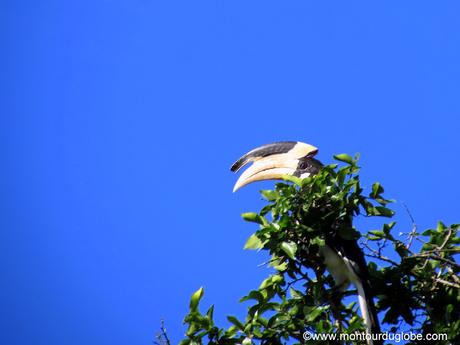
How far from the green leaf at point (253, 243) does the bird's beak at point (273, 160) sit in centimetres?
69

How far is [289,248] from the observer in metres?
4.27

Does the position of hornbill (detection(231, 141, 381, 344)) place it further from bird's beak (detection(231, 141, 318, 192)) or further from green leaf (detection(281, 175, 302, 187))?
green leaf (detection(281, 175, 302, 187))

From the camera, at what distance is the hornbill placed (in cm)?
450

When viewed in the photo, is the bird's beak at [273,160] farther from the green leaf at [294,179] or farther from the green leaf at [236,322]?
the green leaf at [236,322]

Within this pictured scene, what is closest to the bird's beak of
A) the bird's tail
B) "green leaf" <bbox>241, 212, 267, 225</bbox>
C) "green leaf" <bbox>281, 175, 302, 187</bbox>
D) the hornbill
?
the hornbill

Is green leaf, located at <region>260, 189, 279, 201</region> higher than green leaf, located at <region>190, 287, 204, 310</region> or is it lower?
higher

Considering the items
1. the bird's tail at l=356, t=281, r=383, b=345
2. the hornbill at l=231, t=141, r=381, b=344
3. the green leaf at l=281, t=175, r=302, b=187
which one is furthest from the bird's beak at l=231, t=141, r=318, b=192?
the bird's tail at l=356, t=281, r=383, b=345

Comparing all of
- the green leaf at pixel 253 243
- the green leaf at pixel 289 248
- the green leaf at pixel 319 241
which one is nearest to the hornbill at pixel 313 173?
the green leaf at pixel 319 241

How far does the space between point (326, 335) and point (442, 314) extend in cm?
66

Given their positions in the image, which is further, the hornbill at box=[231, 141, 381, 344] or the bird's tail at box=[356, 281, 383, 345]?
the hornbill at box=[231, 141, 381, 344]

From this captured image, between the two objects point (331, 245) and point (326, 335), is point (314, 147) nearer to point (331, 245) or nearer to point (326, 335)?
point (331, 245)

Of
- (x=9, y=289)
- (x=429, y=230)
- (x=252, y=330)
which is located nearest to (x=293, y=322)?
(x=252, y=330)

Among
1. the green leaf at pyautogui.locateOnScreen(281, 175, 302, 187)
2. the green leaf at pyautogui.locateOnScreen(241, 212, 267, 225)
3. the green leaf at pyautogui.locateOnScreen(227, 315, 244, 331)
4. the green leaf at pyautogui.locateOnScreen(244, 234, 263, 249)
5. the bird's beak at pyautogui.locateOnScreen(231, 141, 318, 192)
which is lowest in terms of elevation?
the green leaf at pyautogui.locateOnScreen(227, 315, 244, 331)

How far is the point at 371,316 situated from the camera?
4391mm
